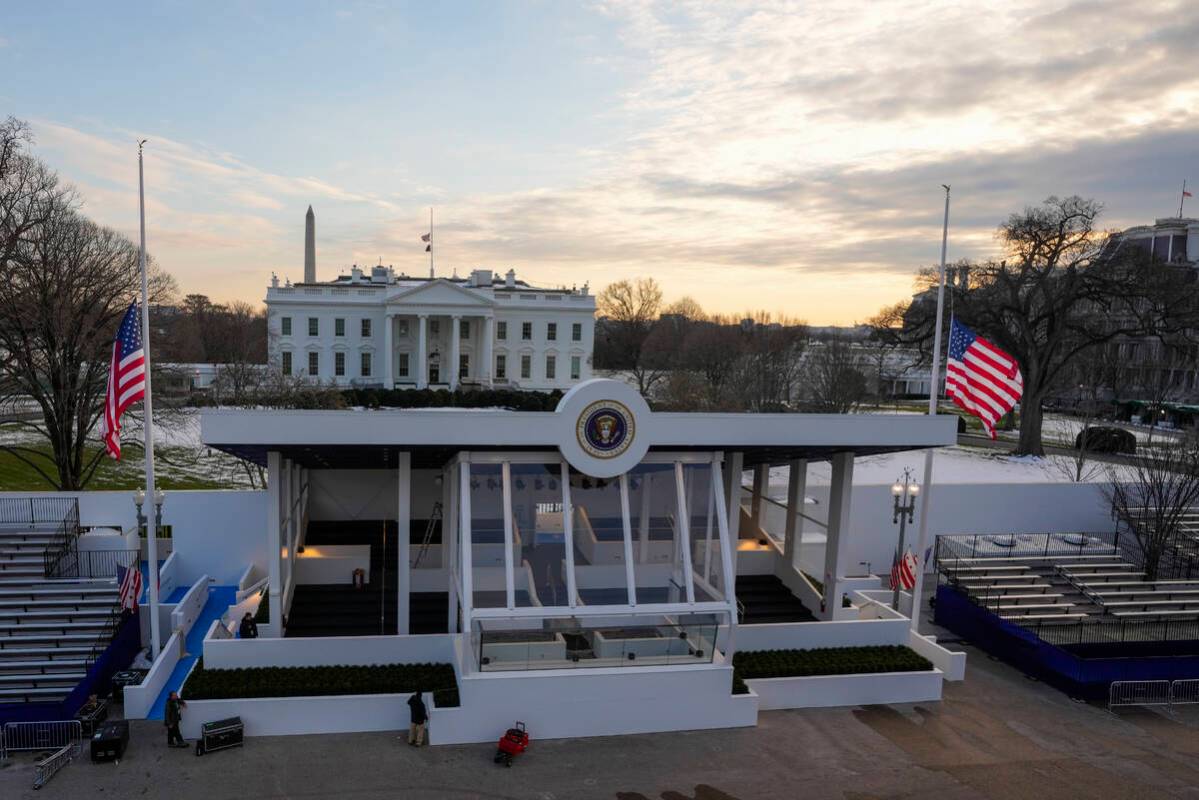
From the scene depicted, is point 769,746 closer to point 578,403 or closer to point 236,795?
point 578,403

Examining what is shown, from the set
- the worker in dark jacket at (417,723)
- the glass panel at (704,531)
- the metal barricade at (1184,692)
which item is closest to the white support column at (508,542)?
the worker in dark jacket at (417,723)

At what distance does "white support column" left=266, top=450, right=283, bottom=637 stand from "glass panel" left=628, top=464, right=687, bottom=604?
765 centimetres

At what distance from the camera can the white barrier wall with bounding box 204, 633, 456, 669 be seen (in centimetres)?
1502

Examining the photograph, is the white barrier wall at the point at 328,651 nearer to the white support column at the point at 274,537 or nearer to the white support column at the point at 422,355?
the white support column at the point at 274,537

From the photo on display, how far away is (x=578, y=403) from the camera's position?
48.8ft

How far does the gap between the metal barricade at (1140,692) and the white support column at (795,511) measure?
7662 mm

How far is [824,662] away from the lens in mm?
16391

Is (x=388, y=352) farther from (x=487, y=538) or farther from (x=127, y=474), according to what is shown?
(x=487, y=538)

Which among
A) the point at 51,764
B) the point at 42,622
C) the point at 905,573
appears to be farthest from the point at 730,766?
Result: the point at 42,622

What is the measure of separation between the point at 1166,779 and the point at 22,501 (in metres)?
28.9

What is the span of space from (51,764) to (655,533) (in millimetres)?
12120

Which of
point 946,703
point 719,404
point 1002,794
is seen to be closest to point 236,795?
point 1002,794

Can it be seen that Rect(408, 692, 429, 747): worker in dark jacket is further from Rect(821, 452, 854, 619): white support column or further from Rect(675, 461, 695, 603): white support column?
Rect(821, 452, 854, 619): white support column

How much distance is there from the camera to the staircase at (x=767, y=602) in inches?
755
